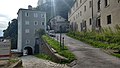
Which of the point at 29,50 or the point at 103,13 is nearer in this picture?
the point at 103,13

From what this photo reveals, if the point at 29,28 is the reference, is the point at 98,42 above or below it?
below

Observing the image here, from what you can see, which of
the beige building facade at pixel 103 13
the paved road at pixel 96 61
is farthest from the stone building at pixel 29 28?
the paved road at pixel 96 61

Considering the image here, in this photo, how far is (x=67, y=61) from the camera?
12906 millimetres

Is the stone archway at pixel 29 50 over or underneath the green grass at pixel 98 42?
underneath

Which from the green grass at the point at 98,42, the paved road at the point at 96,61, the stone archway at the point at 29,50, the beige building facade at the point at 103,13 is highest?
the beige building facade at the point at 103,13

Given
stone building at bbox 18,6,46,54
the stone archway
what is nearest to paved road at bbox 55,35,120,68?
stone building at bbox 18,6,46,54

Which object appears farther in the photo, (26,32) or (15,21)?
(15,21)

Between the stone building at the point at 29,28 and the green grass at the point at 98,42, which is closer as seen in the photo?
the green grass at the point at 98,42

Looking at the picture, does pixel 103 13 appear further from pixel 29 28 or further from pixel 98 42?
pixel 29 28

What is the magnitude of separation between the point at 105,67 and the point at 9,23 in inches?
2886

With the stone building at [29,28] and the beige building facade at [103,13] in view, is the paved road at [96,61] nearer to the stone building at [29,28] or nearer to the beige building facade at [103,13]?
the beige building facade at [103,13]

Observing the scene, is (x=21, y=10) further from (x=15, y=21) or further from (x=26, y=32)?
(x=15, y=21)

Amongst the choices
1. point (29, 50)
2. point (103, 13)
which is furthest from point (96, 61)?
point (29, 50)

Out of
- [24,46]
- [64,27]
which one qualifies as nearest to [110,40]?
[24,46]
